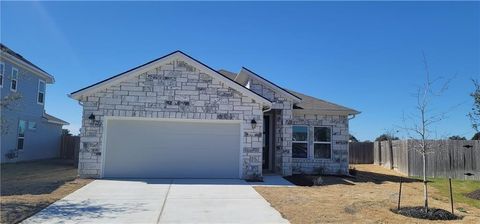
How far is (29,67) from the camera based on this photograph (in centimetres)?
2272

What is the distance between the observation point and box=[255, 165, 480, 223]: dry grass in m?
8.70

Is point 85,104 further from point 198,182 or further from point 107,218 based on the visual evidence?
point 107,218

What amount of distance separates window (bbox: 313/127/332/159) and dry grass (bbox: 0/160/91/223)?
9.90 m

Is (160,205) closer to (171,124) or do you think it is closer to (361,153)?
(171,124)

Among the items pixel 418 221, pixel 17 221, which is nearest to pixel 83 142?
pixel 17 221

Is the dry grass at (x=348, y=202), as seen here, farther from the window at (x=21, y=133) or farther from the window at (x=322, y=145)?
the window at (x=21, y=133)

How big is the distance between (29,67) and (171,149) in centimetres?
1200

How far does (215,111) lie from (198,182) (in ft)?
9.50

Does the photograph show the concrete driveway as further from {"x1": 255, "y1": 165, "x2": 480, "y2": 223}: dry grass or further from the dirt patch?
the dirt patch

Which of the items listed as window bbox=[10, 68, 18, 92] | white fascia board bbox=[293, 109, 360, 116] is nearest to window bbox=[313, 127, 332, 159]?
white fascia board bbox=[293, 109, 360, 116]

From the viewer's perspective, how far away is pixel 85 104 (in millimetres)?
15344

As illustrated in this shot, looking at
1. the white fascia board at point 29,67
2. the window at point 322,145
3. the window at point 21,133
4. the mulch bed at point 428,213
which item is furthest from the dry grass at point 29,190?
the window at point 322,145

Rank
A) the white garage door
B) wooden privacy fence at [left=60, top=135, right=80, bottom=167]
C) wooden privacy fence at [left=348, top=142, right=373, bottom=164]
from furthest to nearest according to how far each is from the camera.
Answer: wooden privacy fence at [left=60, top=135, right=80, bottom=167] < wooden privacy fence at [left=348, top=142, right=373, bottom=164] < the white garage door

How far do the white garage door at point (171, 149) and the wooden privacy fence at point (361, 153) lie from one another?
14.4 metres
